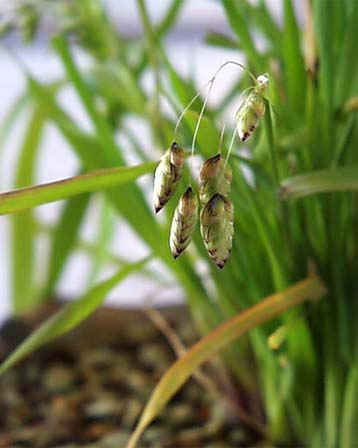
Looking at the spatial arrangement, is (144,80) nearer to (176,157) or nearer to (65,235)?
(65,235)

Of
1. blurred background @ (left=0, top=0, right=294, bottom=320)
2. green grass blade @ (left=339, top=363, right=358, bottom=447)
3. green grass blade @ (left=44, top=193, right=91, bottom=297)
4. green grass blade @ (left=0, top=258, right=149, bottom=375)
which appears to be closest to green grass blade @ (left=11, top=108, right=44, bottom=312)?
green grass blade @ (left=44, top=193, right=91, bottom=297)

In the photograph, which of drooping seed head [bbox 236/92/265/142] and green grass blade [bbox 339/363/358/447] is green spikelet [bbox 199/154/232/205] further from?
green grass blade [bbox 339/363/358/447]

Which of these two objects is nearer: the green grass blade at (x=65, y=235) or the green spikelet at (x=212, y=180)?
the green spikelet at (x=212, y=180)

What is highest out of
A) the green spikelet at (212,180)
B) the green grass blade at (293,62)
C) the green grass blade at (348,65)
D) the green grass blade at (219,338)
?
the green grass blade at (293,62)

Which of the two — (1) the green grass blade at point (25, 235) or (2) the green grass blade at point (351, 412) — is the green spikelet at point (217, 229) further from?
(1) the green grass blade at point (25, 235)

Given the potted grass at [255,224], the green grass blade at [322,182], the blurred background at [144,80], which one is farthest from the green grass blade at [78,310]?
the blurred background at [144,80]

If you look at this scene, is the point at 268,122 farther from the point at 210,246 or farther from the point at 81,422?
the point at 81,422

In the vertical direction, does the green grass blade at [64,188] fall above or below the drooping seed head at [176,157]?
above
